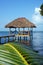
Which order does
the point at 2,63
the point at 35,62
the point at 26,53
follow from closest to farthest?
1. the point at 2,63
2. the point at 35,62
3. the point at 26,53

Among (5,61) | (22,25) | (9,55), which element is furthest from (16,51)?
(22,25)

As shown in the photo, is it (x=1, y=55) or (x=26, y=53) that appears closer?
(x=1, y=55)

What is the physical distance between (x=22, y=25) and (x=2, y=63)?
35.4 meters

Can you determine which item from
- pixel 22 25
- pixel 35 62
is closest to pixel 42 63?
pixel 35 62

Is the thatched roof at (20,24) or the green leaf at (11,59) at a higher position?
the thatched roof at (20,24)

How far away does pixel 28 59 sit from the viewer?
1.24m

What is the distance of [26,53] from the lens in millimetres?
1338

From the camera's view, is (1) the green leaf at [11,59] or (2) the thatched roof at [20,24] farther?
(2) the thatched roof at [20,24]

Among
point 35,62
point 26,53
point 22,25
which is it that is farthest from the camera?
point 22,25

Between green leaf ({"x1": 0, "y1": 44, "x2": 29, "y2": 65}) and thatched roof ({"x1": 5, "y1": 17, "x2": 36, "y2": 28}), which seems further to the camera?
thatched roof ({"x1": 5, "y1": 17, "x2": 36, "y2": 28})

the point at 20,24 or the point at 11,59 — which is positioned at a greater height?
the point at 20,24

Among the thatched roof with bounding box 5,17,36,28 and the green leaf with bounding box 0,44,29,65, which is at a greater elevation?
the thatched roof with bounding box 5,17,36,28

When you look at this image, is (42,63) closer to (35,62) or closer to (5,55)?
(35,62)

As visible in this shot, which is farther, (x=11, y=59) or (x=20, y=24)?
(x=20, y=24)
